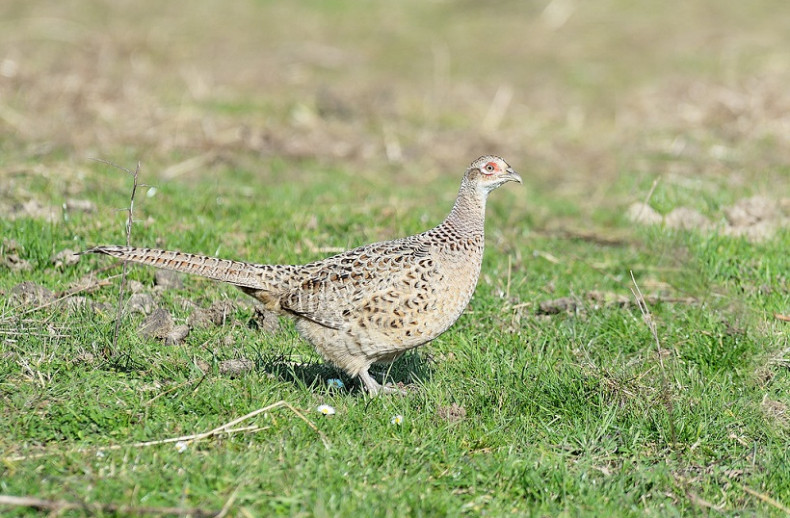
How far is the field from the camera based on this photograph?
192 inches

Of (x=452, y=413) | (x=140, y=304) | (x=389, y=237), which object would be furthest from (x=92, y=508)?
(x=389, y=237)

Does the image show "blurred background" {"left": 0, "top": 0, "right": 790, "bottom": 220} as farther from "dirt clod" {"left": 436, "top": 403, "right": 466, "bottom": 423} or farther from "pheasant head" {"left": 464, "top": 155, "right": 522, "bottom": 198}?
"dirt clod" {"left": 436, "top": 403, "right": 466, "bottom": 423}

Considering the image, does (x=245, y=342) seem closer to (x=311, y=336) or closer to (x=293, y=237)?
(x=311, y=336)

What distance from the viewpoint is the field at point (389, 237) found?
488 cm

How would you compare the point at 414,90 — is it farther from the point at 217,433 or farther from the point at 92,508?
the point at 92,508

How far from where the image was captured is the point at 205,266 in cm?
566

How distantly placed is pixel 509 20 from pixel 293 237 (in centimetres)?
1230

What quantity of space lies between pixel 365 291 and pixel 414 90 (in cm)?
1038

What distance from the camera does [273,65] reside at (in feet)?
53.0

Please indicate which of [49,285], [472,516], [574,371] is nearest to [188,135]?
[49,285]

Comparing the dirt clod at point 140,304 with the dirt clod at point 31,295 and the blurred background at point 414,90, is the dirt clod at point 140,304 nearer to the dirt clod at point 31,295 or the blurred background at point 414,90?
the dirt clod at point 31,295

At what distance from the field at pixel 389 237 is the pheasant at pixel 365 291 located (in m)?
0.29

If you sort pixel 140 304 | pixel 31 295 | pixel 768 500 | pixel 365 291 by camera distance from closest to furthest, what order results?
pixel 768 500, pixel 365 291, pixel 31 295, pixel 140 304

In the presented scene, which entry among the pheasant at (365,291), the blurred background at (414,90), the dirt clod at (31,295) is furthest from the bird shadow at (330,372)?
the blurred background at (414,90)
